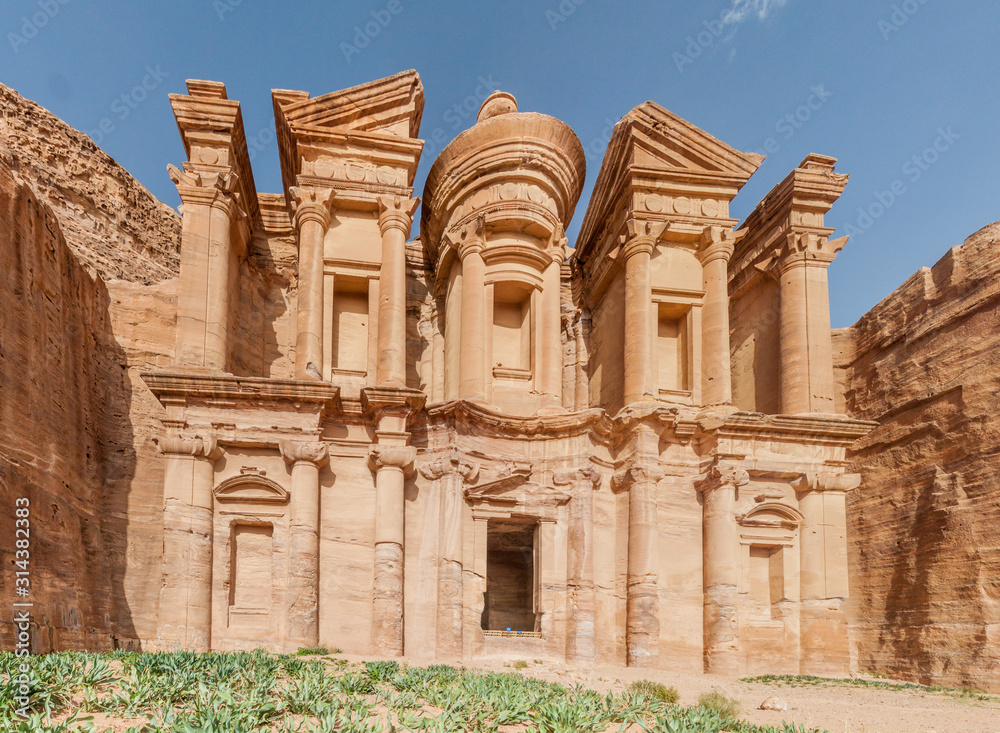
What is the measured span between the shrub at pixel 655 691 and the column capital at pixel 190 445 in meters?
9.16

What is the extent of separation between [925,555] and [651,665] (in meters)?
9.82

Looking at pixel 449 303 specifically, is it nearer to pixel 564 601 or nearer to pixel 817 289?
pixel 564 601

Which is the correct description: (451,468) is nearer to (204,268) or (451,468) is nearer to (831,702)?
(204,268)

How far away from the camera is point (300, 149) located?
17.7m

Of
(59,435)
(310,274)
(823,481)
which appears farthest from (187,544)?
(823,481)

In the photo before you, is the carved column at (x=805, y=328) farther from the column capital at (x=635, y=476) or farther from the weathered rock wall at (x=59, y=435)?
the weathered rock wall at (x=59, y=435)

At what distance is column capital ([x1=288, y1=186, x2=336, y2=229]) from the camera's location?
1719cm

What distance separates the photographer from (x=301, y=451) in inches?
587

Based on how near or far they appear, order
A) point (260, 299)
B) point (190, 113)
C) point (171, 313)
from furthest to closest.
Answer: point (171, 313) → point (260, 299) → point (190, 113)

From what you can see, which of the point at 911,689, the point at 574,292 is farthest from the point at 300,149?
the point at 911,689

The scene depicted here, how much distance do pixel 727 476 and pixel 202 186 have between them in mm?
13543

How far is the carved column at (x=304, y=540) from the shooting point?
46.5 ft

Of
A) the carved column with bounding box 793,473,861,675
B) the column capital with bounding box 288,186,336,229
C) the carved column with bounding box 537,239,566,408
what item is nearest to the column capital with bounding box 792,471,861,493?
the carved column with bounding box 793,473,861,675

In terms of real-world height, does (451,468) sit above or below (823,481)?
above
